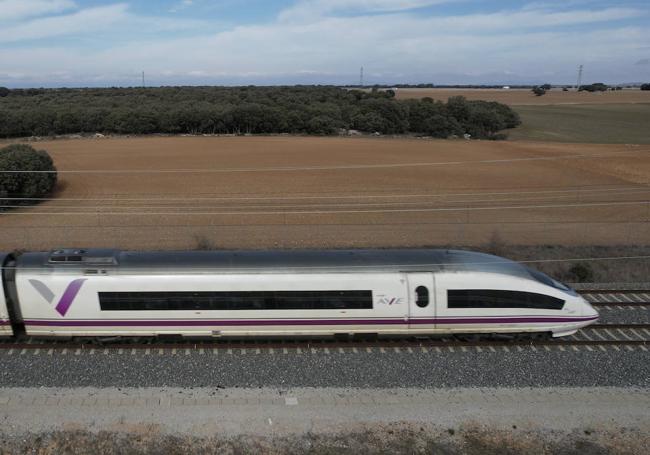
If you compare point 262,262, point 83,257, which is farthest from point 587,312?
point 83,257

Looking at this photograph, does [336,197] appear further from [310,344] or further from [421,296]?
[421,296]

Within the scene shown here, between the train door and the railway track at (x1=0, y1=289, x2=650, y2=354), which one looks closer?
the train door

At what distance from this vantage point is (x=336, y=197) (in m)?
32.9

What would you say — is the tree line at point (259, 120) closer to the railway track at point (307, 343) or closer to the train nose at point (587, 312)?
the railway track at point (307, 343)

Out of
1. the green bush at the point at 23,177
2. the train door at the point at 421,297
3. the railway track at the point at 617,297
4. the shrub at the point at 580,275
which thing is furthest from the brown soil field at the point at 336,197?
the train door at the point at 421,297

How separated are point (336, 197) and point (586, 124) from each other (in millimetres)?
63441

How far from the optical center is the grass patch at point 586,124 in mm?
67188

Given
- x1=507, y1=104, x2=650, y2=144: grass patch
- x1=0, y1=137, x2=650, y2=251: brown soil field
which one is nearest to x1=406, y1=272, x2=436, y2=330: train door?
x1=0, y1=137, x2=650, y2=251: brown soil field

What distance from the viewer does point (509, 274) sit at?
1288 cm

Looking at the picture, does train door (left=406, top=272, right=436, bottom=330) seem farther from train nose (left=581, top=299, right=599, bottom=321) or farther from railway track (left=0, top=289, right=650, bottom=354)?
train nose (left=581, top=299, right=599, bottom=321)

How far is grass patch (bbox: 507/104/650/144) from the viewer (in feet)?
220

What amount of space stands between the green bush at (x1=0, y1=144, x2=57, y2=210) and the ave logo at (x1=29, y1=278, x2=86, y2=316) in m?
19.0

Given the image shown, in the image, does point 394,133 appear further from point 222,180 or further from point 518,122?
point 222,180

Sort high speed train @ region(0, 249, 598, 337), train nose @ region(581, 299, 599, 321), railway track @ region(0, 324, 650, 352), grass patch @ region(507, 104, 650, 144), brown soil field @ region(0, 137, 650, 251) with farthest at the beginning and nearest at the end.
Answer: grass patch @ region(507, 104, 650, 144) → brown soil field @ region(0, 137, 650, 251) → railway track @ region(0, 324, 650, 352) → train nose @ region(581, 299, 599, 321) → high speed train @ region(0, 249, 598, 337)
